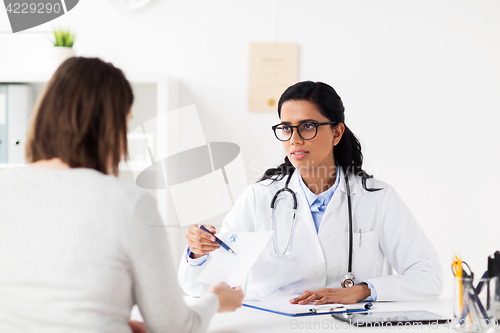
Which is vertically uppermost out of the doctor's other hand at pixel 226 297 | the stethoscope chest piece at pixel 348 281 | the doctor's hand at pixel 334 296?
the doctor's other hand at pixel 226 297

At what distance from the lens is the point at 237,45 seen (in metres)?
2.55

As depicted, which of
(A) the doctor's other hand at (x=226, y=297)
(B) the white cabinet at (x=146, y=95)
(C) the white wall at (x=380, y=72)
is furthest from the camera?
(C) the white wall at (x=380, y=72)

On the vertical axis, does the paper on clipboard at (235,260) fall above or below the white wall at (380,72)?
below

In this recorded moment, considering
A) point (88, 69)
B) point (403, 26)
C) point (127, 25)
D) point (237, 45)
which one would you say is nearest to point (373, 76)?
point (403, 26)

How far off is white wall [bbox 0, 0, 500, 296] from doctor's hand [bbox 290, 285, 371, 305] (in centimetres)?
129

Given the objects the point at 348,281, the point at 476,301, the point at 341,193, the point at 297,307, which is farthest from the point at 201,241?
the point at 476,301

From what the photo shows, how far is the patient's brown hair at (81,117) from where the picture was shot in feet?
2.79

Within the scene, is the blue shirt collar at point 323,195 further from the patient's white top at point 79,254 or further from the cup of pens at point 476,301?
the patient's white top at point 79,254

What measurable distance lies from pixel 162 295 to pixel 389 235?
3.56 feet

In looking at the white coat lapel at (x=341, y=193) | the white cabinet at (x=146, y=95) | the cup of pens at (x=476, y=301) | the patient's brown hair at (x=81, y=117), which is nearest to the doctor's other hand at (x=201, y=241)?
the white coat lapel at (x=341, y=193)

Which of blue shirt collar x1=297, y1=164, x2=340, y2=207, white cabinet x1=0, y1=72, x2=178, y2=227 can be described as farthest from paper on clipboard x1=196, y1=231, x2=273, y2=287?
white cabinet x1=0, y1=72, x2=178, y2=227

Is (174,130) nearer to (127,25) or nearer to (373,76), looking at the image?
(127,25)

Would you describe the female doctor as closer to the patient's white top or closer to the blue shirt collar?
the blue shirt collar

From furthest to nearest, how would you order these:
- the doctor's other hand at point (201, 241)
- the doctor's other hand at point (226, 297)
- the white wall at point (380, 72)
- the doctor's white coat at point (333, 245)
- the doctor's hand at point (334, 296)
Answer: the white wall at point (380, 72) < the doctor's white coat at point (333, 245) < the doctor's other hand at point (201, 241) < the doctor's hand at point (334, 296) < the doctor's other hand at point (226, 297)
